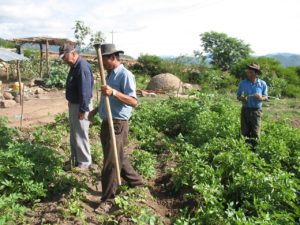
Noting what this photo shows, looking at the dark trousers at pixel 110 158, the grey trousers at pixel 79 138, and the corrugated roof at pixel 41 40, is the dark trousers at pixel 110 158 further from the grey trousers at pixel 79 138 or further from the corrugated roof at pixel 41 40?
the corrugated roof at pixel 41 40

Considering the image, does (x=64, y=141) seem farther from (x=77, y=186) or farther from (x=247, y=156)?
(x=247, y=156)

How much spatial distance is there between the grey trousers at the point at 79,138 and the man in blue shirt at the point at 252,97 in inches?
110

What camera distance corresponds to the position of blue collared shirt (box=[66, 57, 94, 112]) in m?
5.44

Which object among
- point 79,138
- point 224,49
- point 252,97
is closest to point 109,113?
point 79,138

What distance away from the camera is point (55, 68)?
17.5 meters

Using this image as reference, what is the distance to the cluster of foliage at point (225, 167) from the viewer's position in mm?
4359

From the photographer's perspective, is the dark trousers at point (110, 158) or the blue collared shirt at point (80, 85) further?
the blue collared shirt at point (80, 85)

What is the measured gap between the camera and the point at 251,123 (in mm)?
7074

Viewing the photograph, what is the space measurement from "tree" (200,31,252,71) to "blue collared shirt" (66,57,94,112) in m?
22.0

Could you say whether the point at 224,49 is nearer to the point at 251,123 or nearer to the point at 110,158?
the point at 251,123

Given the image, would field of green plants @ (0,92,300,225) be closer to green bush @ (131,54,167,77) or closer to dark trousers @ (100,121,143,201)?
dark trousers @ (100,121,143,201)

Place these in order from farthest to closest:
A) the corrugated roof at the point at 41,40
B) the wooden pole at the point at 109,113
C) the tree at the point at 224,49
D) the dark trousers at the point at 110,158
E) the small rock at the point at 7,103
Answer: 1. the tree at the point at 224,49
2. the corrugated roof at the point at 41,40
3. the small rock at the point at 7,103
4. the dark trousers at the point at 110,158
5. the wooden pole at the point at 109,113

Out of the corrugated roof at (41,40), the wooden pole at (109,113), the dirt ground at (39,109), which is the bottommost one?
the dirt ground at (39,109)

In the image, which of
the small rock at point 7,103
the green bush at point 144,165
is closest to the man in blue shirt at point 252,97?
the green bush at point 144,165
